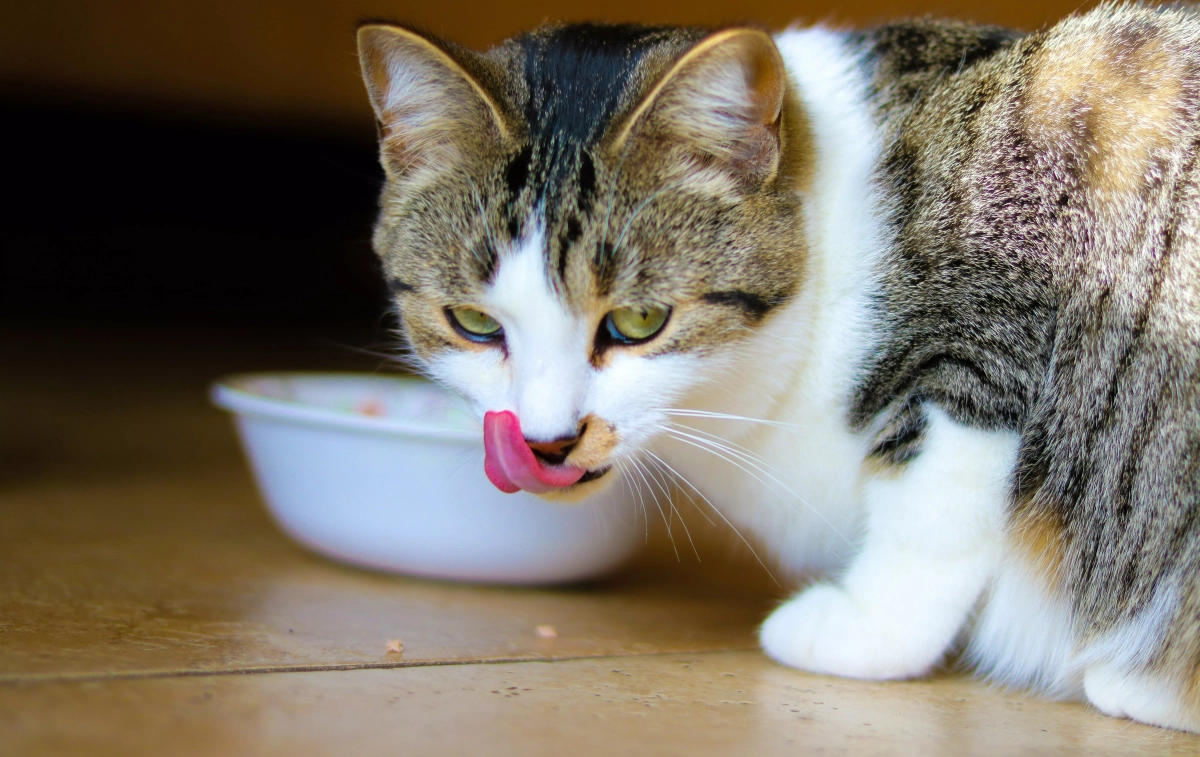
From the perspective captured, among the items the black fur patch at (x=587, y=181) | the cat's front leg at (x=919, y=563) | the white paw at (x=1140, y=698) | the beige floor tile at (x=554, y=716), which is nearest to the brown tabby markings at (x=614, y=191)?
the black fur patch at (x=587, y=181)

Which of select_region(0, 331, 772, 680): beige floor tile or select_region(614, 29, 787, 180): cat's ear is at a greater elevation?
select_region(614, 29, 787, 180): cat's ear

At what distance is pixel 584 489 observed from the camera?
114 cm

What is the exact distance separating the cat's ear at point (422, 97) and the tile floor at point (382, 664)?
583mm

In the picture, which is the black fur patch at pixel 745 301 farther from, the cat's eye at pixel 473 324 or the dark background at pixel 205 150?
the dark background at pixel 205 150

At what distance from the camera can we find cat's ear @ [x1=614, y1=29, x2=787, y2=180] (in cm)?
106

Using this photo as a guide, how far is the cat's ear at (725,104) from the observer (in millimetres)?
1056

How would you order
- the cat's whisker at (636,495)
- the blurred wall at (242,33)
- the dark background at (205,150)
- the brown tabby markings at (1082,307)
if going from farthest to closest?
the dark background at (205,150)
the blurred wall at (242,33)
the cat's whisker at (636,495)
the brown tabby markings at (1082,307)

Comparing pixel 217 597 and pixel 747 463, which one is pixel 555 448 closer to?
pixel 747 463

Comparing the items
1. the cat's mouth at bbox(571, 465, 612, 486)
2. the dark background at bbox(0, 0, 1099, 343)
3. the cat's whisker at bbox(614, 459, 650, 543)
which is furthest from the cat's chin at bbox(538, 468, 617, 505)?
the dark background at bbox(0, 0, 1099, 343)

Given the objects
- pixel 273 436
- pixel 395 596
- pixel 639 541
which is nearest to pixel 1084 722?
pixel 639 541

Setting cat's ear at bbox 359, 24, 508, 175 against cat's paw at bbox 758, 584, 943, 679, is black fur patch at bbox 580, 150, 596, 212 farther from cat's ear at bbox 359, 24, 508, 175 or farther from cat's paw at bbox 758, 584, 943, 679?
cat's paw at bbox 758, 584, 943, 679

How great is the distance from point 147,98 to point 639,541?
7.86 ft

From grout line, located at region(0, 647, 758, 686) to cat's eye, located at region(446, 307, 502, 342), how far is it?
366mm

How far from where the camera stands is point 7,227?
3.44 m
